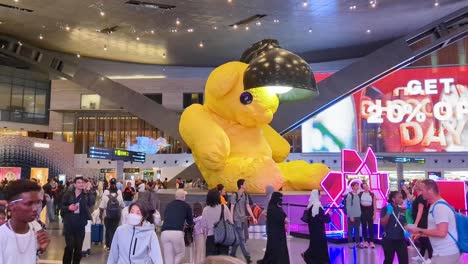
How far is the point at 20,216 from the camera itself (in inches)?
101

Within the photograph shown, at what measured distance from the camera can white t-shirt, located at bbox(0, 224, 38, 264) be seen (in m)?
2.48

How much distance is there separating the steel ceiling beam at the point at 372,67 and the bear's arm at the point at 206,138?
8.28m

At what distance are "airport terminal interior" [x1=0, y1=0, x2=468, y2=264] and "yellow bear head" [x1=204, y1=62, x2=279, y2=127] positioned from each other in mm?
40

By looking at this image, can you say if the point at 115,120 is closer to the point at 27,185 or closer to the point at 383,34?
the point at 383,34

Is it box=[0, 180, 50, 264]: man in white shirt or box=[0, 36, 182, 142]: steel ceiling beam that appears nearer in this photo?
box=[0, 180, 50, 264]: man in white shirt

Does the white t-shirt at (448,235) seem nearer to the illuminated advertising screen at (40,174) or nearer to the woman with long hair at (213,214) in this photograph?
the woman with long hair at (213,214)

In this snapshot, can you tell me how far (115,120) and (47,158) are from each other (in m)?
9.87

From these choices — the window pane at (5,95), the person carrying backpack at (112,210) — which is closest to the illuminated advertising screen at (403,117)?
the window pane at (5,95)

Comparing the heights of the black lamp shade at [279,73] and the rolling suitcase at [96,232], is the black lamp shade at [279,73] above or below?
above

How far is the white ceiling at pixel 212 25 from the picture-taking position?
19.2 meters

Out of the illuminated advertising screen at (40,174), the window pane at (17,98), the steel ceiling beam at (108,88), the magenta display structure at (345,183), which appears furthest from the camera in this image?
the window pane at (17,98)

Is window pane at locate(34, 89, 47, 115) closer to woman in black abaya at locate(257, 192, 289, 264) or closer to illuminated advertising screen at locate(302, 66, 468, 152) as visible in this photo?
illuminated advertising screen at locate(302, 66, 468, 152)

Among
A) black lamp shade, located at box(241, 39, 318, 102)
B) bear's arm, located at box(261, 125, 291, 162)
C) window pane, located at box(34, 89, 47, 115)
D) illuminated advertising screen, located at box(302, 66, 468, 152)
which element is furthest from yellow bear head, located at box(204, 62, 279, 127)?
A: window pane, located at box(34, 89, 47, 115)

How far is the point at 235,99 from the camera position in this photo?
12125mm
